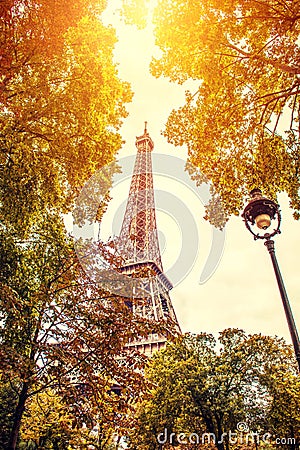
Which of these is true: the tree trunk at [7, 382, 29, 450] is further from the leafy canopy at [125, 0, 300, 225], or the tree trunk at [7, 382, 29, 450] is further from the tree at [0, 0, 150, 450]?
the leafy canopy at [125, 0, 300, 225]

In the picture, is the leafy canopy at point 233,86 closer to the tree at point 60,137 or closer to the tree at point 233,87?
the tree at point 233,87

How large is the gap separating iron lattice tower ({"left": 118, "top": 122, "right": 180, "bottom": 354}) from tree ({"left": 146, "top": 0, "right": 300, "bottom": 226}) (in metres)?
22.7

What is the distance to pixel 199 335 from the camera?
2203 cm

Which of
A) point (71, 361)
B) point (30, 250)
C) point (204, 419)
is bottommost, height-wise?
point (71, 361)

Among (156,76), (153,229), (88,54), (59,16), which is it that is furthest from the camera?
(153,229)

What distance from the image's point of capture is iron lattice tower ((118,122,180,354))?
115 ft

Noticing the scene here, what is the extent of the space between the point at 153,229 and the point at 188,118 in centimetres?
4415

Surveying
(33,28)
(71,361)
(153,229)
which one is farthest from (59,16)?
(153,229)

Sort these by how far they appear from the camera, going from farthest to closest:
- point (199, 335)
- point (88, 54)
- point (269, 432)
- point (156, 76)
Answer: point (199, 335)
point (269, 432)
point (156, 76)
point (88, 54)

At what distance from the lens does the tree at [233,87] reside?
6.63 m

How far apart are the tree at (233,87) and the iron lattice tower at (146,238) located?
2273cm

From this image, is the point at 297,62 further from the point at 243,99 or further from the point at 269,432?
the point at 269,432

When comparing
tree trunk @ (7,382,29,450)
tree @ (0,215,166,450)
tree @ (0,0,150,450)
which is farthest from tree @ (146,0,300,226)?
tree trunk @ (7,382,29,450)

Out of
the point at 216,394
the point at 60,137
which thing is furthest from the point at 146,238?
the point at 60,137
